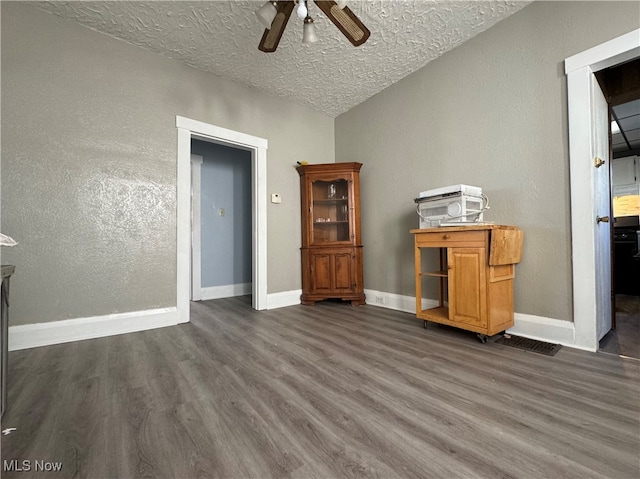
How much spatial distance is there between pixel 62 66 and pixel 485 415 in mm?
3646

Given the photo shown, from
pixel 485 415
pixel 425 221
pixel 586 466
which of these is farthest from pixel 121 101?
pixel 586 466

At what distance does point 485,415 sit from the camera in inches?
44.1

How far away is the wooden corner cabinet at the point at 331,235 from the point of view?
3.27m

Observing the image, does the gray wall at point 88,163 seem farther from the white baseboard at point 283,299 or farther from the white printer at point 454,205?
the white printer at point 454,205

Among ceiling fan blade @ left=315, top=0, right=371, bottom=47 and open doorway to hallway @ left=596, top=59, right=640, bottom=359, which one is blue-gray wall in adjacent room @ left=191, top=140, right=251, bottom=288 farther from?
open doorway to hallway @ left=596, top=59, right=640, bottom=359

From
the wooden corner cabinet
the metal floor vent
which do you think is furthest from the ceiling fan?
the metal floor vent

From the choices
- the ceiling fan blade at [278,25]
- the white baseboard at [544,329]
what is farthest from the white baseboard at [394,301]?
the ceiling fan blade at [278,25]

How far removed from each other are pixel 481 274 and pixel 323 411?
4.72 feet

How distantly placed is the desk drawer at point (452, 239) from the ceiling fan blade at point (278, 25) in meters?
1.81

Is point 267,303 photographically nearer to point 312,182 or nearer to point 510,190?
point 312,182

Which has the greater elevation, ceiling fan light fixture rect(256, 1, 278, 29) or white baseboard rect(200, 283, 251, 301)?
ceiling fan light fixture rect(256, 1, 278, 29)

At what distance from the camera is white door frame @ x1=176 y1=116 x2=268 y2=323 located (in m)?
2.61

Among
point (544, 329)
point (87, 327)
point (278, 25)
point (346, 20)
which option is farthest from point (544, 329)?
point (87, 327)

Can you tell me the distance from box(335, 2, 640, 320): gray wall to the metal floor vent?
0.22 metres
